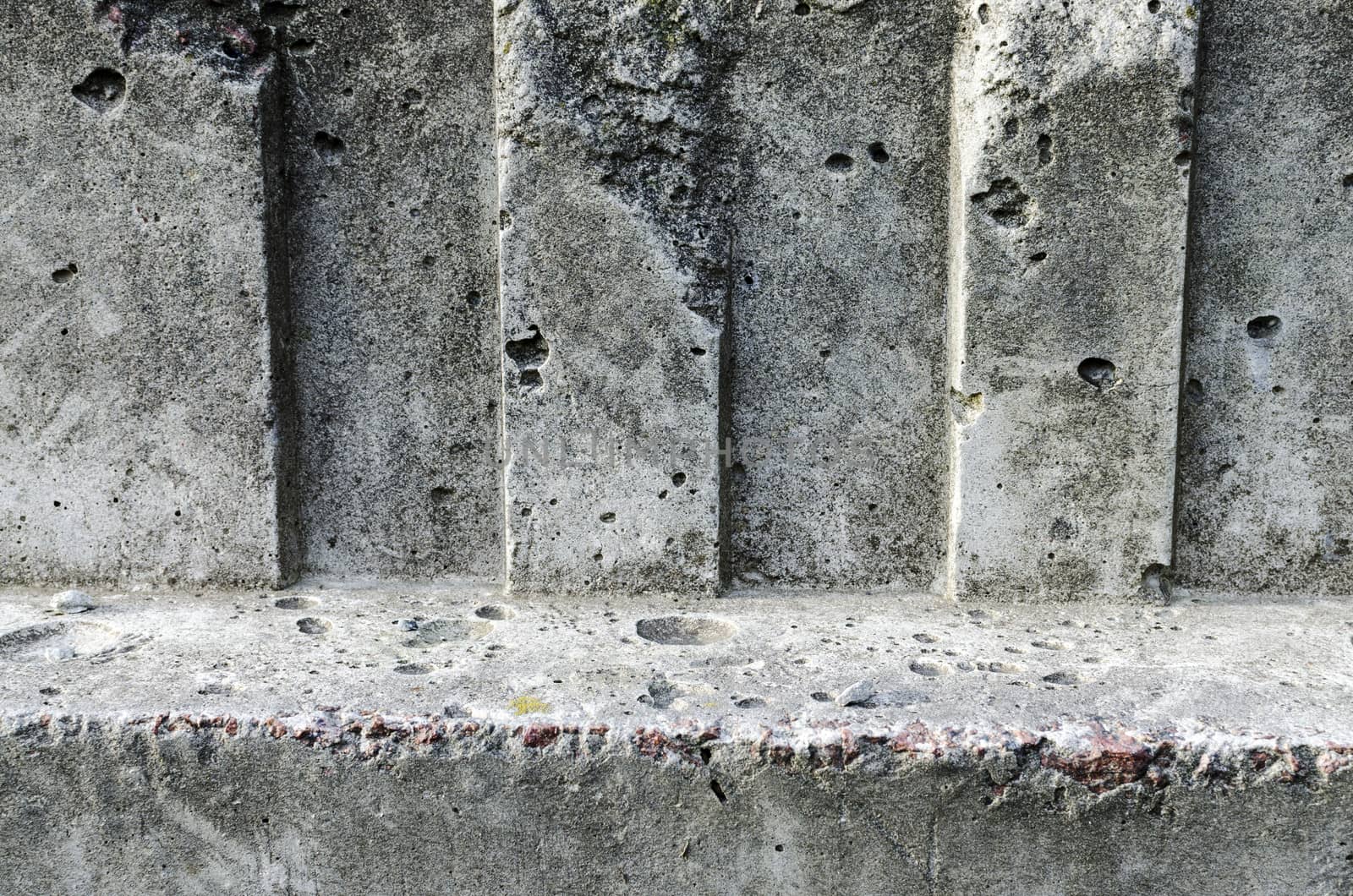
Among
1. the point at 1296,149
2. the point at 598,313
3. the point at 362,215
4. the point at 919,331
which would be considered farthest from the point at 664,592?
the point at 1296,149

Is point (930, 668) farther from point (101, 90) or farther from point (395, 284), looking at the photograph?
point (101, 90)

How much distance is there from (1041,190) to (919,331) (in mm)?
461

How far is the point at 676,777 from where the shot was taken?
5.93 ft

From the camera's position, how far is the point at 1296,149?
2350 millimetres

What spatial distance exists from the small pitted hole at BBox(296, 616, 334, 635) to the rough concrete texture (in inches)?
8.1

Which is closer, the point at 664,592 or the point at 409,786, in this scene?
the point at 409,786

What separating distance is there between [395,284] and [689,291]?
84 cm

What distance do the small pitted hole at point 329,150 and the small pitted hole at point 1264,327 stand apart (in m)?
2.50

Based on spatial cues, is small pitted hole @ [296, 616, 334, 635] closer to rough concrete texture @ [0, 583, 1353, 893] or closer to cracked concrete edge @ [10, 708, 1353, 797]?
rough concrete texture @ [0, 583, 1353, 893]

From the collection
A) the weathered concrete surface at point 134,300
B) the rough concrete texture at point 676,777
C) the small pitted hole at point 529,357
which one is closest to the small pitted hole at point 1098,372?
the rough concrete texture at point 676,777

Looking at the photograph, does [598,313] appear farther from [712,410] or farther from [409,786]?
[409,786]

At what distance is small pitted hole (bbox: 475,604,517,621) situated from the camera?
7.84 feet

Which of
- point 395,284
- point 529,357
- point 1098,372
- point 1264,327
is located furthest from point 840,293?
point 395,284

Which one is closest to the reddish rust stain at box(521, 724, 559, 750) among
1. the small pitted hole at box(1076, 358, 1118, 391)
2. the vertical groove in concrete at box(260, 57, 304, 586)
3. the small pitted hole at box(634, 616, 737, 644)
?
the small pitted hole at box(634, 616, 737, 644)
